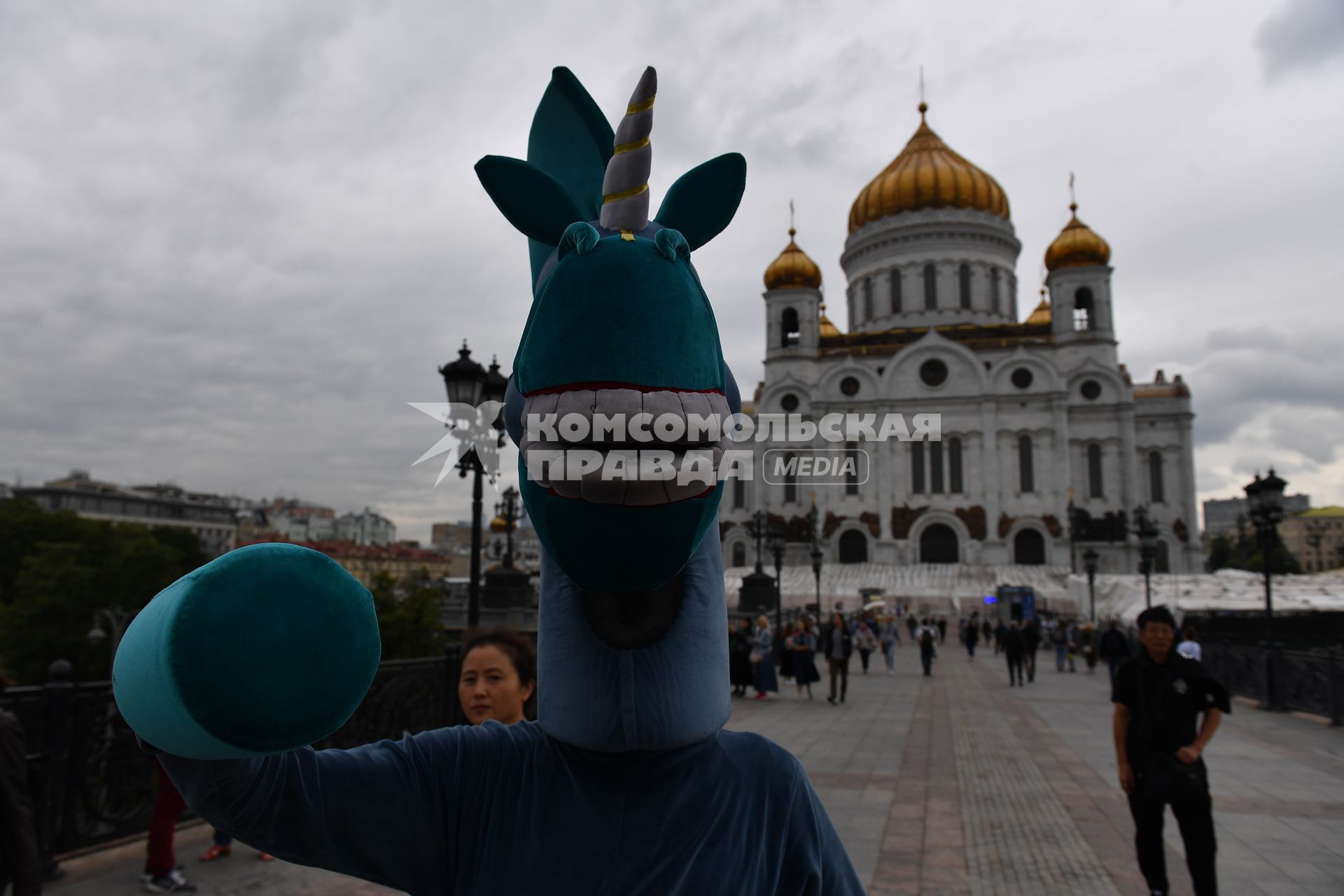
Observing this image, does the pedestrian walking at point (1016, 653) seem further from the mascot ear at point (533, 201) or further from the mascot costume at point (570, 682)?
the mascot ear at point (533, 201)

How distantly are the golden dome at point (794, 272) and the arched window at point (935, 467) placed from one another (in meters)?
12.3

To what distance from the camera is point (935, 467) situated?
152 feet

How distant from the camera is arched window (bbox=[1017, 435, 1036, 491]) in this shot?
148 ft

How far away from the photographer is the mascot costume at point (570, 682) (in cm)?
121

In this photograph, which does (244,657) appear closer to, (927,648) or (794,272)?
(927,648)

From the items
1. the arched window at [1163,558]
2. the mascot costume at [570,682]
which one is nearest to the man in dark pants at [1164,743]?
the mascot costume at [570,682]

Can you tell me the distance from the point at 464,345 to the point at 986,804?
260 inches

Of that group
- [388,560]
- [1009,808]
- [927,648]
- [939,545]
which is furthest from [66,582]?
[388,560]

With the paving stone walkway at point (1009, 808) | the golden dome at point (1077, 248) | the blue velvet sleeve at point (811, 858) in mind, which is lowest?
the paving stone walkway at point (1009, 808)

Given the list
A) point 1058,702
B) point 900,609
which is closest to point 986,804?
point 1058,702

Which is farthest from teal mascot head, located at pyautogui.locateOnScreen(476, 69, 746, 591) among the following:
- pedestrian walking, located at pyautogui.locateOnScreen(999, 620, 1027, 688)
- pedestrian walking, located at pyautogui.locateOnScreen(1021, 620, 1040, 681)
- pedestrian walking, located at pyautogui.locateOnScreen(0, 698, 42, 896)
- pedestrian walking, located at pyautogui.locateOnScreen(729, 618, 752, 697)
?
pedestrian walking, located at pyautogui.locateOnScreen(1021, 620, 1040, 681)

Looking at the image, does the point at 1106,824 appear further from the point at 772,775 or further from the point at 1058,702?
the point at 1058,702

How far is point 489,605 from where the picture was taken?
706 inches

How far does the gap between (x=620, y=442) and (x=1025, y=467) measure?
1898 inches
